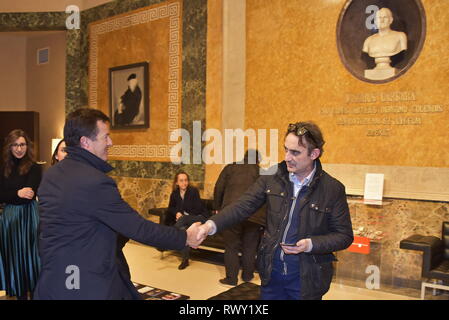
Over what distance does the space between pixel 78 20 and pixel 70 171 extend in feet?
27.0

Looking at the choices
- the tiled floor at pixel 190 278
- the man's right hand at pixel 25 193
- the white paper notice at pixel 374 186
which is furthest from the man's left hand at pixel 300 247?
the white paper notice at pixel 374 186

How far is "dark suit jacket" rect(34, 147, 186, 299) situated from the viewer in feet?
6.48

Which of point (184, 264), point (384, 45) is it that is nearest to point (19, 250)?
point (184, 264)

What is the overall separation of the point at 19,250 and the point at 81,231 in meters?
2.80

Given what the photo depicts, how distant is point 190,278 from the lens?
221 inches

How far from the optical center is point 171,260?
257 inches

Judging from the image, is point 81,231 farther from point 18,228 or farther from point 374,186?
point 374,186

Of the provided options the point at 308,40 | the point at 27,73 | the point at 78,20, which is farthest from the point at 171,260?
the point at 27,73

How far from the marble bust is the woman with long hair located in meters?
4.35

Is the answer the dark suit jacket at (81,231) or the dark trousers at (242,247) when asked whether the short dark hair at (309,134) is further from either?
the dark trousers at (242,247)

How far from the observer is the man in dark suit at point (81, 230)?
1.97 metres

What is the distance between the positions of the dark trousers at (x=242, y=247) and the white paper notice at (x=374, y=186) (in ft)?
4.82

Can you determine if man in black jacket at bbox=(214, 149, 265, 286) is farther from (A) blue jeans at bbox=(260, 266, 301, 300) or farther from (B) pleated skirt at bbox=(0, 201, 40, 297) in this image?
(A) blue jeans at bbox=(260, 266, 301, 300)

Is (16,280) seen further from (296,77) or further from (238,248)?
(296,77)
